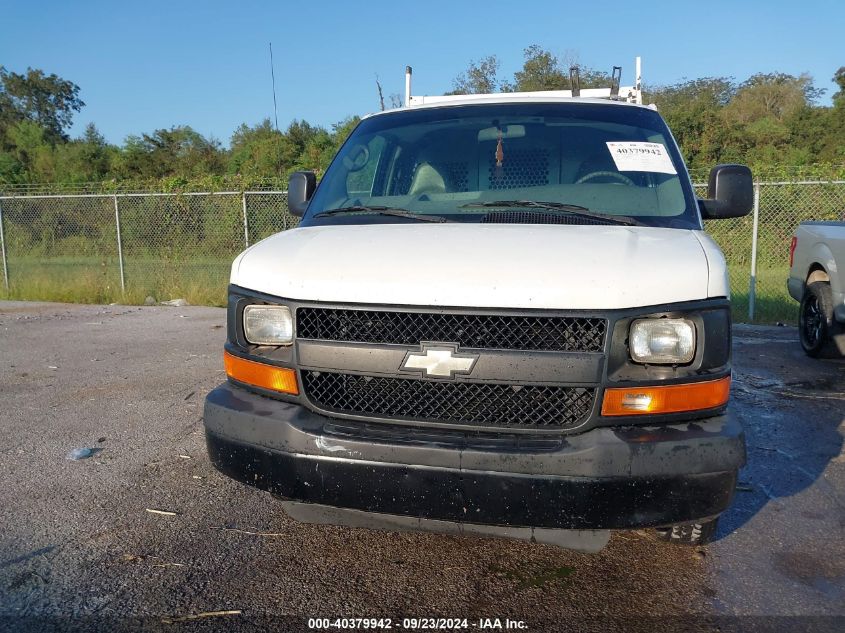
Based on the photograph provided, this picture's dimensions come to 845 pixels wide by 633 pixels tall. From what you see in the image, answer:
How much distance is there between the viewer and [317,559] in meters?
3.14

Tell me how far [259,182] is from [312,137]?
10.9 m

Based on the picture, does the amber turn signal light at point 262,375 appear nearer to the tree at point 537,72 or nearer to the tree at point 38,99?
the tree at point 537,72

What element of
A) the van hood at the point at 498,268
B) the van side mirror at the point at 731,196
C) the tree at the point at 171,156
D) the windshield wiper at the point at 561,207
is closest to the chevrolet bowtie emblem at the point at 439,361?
the van hood at the point at 498,268

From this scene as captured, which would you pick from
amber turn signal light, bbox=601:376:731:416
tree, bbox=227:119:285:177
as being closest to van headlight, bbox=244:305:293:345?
amber turn signal light, bbox=601:376:731:416

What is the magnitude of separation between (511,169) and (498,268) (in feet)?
4.43

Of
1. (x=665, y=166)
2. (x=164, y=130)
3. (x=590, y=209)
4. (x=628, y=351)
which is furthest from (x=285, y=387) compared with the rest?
(x=164, y=130)

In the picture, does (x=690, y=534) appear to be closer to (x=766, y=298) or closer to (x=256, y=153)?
(x=766, y=298)

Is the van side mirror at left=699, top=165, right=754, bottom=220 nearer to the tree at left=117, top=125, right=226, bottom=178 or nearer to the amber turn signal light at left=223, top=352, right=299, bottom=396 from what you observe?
the amber turn signal light at left=223, top=352, right=299, bottom=396

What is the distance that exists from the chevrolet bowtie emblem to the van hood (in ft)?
0.53

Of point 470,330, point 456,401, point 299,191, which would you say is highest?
point 299,191

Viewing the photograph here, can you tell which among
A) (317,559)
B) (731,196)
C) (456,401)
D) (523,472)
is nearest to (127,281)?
(317,559)

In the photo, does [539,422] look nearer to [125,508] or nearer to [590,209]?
[590,209]

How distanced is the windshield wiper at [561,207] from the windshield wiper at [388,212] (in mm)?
212

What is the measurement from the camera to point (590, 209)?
334cm
